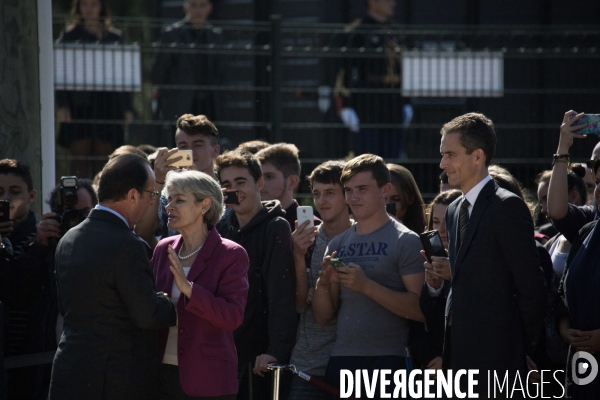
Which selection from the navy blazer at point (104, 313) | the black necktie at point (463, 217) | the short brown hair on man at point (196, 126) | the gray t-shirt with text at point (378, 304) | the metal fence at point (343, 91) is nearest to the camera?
the navy blazer at point (104, 313)

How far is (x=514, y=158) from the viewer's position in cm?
A: 815

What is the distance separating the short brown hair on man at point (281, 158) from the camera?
5.87 metres

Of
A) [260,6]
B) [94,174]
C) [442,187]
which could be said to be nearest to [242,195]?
[442,187]

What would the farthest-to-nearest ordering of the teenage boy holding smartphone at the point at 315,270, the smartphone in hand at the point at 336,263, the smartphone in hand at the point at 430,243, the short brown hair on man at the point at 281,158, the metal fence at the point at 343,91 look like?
the metal fence at the point at 343,91, the short brown hair on man at the point at 281,158, the teenage boy holding smartphone at the point at 315,270, the smartphone in hand at the point at 336,263, the smartphone in hand at the point at 430,243

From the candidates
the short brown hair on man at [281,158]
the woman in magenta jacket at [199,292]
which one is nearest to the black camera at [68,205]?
the woman in magenta jacket at [199,292]

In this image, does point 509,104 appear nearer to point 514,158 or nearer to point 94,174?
point 514,158

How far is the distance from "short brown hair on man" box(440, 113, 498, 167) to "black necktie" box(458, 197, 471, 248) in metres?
0.23

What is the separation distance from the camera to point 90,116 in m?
7.62

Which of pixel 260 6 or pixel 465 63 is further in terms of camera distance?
pixel 260 6

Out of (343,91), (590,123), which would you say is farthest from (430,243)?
(343,91)

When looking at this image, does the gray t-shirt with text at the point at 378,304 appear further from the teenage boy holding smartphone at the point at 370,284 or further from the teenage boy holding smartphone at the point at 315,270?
the teenage boy holding smartphone at the point at 315,270

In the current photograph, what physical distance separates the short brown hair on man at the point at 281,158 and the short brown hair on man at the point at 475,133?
5.67 ft

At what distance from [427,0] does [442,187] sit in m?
5.06

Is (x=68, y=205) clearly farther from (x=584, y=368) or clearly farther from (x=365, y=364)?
(x=584, y=368)
